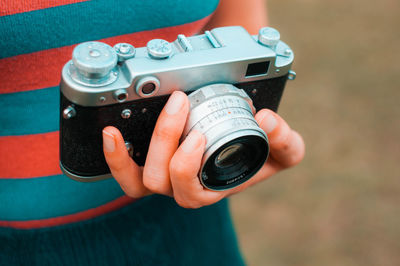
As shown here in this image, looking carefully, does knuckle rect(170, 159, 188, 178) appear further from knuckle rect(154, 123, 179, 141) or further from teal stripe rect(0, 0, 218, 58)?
teal stripe rect(0, 0, 218, 58)

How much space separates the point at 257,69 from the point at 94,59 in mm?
196

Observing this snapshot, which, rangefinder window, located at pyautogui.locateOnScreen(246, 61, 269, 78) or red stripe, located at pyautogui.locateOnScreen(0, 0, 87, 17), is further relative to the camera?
rangefinder window, located at pyautogui.locateOnScreen(246, 61, 269, 78)

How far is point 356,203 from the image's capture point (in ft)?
4.77

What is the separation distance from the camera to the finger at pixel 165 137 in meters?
0.47

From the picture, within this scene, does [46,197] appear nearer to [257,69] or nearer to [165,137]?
[165,137]

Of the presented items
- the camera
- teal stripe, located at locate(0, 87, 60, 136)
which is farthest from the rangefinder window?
teal stripe, located at locate(0, 87, 60, 136)

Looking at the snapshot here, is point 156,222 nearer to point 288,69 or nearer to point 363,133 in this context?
point 288,69

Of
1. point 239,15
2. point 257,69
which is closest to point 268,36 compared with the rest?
point 257,69

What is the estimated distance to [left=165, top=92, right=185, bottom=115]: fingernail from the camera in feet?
1.56

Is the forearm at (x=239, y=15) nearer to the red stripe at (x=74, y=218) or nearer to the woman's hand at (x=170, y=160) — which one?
the woman's hand at (x=170, y=160)

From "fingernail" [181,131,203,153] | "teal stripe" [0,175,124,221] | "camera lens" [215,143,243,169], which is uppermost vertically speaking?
"fingernail" [181,131,203,153]

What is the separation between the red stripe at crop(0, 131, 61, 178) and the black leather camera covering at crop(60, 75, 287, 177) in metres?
0.02

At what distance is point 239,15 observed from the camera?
2.16 feet

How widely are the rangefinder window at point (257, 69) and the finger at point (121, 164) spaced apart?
6.4 inches
